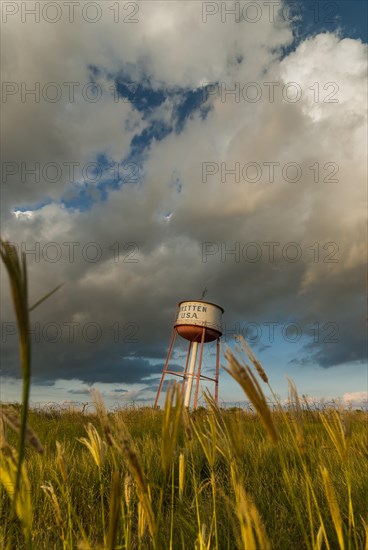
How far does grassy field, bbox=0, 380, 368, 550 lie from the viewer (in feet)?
3.15

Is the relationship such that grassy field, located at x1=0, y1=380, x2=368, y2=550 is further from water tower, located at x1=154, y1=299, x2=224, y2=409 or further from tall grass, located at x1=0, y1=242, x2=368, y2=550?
water tower, located at x1=154, y1=299, x2=224, y2=409

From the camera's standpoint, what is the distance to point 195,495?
4.75ft

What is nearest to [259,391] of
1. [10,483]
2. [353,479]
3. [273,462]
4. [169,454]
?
[169,454]

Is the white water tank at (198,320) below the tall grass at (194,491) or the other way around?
the other way around

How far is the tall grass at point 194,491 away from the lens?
90 cm

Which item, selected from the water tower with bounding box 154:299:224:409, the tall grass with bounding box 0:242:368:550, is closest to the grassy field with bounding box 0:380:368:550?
the tall grass with bounding box 0:242:368:550

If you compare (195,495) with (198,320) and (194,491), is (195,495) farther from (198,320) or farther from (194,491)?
(198,320)

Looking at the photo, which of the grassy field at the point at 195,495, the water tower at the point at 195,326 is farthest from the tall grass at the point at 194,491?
the water tower at the point at 195,326

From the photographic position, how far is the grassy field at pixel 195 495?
3.15ft

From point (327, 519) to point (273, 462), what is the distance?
1470 millimetres

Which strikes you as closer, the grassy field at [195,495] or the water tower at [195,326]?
the grassy field at [195,495]

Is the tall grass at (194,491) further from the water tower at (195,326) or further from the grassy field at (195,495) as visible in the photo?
the water tower at (195,326)

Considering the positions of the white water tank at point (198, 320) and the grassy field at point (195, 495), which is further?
the white water tank at point (198, 320)

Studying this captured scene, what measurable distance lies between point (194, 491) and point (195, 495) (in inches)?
29.9
